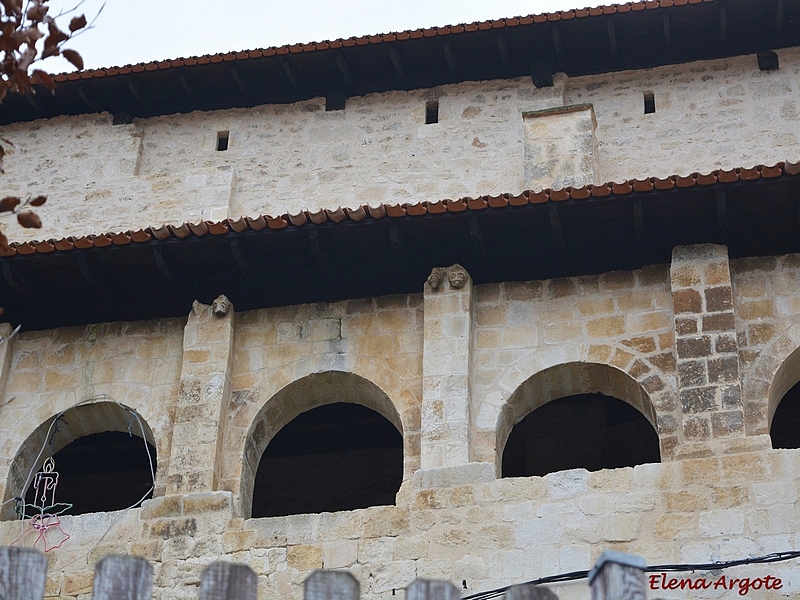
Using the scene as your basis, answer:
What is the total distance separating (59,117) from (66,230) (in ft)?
5.40

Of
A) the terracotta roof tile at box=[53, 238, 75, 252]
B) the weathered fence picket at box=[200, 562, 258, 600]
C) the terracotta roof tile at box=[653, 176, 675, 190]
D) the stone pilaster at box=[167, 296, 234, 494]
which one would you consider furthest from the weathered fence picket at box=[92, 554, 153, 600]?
the terracotta roof tile at box=[53, 238, 75, 252]

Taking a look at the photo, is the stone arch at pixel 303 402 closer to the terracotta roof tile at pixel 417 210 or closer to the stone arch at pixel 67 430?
the stone arch at pixel 67 430

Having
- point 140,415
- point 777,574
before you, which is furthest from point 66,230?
point 777,574

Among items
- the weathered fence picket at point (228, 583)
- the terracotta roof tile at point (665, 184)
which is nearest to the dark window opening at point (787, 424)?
the terracotta roof tile at point (665, 184)

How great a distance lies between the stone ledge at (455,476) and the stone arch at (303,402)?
0.74 metres

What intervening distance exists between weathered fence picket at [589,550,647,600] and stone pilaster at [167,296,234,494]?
20.7ft

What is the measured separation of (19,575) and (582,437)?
9.12m

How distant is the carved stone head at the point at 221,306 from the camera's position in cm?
1150

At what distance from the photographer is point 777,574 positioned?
9148mm

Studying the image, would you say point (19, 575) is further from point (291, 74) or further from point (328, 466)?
point (291, 74)

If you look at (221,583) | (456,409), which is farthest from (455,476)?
(221,583)

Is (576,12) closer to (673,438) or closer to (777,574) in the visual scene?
(673,438)

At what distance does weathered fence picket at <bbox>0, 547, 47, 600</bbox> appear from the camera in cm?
452

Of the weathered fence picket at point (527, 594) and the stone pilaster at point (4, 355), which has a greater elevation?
the stone pilaster at point (4, 355)
